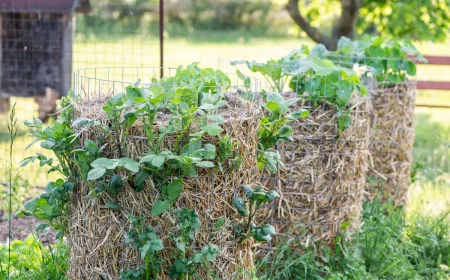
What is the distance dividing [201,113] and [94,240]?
0.78 metres

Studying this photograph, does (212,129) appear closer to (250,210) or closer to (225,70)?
(250,210)

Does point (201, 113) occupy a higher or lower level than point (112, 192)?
higher

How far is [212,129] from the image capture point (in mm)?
2865

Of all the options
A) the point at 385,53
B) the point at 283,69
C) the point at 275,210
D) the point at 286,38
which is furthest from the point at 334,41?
the point at 286,38

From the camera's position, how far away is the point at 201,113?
2.90 metres

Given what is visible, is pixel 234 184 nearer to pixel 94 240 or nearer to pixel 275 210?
pixel 94 240

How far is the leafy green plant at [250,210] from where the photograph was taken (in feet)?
10.2

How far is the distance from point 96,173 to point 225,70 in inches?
142

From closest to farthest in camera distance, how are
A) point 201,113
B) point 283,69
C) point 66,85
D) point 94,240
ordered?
point 201,113, point 94,240, point 283,69, point 66,85

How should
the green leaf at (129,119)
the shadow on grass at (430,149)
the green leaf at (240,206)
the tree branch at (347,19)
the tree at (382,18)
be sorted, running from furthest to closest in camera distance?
the tree at (382,18) < the tree branch at (347,19) < the shadow on grass at (430,149) < the green leaf at (240,206) < the green leaf at (129,119)

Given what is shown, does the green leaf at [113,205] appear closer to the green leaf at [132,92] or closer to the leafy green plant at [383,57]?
the green leaf at [132,92]

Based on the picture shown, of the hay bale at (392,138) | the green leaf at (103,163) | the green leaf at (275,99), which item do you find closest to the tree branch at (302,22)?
the hay bale at (392,138)

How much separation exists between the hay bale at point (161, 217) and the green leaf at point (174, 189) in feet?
0.29

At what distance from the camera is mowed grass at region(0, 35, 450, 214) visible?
20.4 feet
